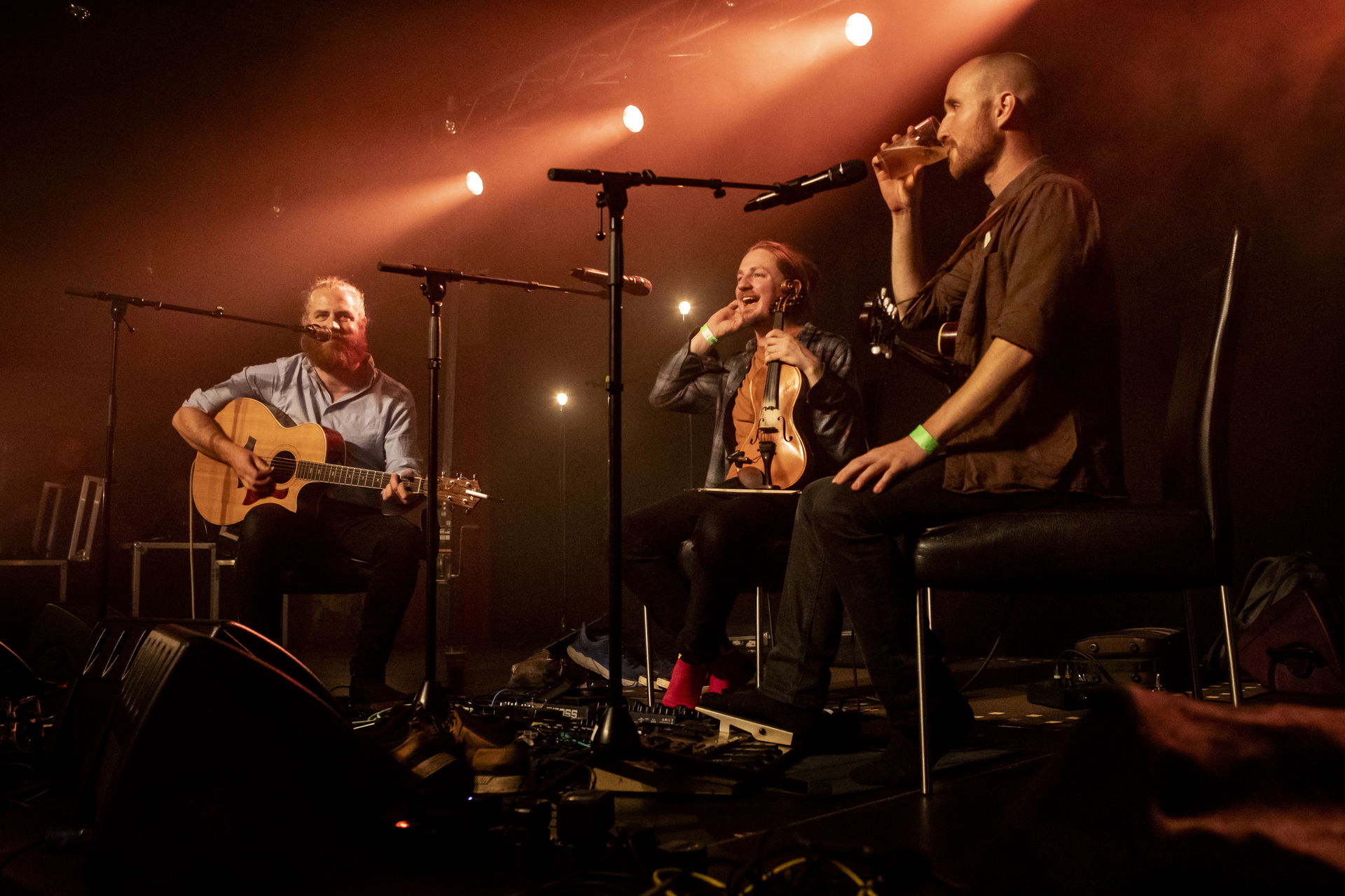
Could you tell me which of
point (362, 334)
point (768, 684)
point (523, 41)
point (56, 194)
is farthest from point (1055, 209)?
point (56, 194)

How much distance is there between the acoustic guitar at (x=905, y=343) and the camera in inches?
82.9

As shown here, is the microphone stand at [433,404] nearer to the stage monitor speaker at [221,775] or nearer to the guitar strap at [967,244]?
the guitar strap at [967,244]

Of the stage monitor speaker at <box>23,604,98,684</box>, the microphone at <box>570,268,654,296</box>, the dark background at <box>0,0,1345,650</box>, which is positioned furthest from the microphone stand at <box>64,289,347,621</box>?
the dark background at <box>0,0,1345,650</box>

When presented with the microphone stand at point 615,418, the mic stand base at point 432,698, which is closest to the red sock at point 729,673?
the mic stand base at point 432,698

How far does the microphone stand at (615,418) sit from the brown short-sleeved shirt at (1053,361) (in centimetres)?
59

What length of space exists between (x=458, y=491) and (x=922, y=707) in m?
2.34

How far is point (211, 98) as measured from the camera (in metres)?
5.78

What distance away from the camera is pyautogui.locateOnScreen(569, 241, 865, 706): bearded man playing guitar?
271 cm

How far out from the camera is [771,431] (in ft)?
9.71

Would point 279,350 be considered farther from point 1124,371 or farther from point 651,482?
point 1124,371

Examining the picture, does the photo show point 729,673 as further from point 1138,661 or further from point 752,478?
point 1138,661

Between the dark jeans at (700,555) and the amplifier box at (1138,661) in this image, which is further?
the amplifier box at (1138,661)

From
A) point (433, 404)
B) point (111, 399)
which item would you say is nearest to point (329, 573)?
point (433, 404)

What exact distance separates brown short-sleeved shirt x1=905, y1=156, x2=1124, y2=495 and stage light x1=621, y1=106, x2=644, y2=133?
3.99 metres
